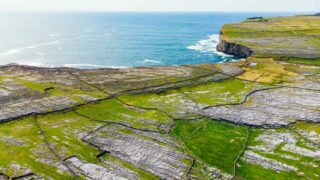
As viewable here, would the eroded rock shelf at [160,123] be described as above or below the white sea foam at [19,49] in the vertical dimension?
below

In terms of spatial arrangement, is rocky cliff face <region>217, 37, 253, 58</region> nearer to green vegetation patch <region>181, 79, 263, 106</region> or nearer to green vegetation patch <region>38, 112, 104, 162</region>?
green vegetation patch <region>181, 79, 263, 106</region>

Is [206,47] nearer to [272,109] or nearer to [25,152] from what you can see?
[272,109]

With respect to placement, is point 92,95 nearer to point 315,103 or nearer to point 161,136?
point 161,136

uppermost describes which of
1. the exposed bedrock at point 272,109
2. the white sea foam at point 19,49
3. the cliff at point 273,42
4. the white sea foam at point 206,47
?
the cliff at point 273,42

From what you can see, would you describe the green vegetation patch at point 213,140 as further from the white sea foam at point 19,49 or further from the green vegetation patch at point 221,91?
the white sea foam at point 19,49

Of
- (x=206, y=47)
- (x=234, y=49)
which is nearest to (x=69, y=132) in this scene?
(x=234, y=49)

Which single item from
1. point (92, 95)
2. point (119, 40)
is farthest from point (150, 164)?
point (119, 40)

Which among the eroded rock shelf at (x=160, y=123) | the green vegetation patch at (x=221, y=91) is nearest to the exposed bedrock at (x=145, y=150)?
the eroded rock shelf at (x=160, y=123)
